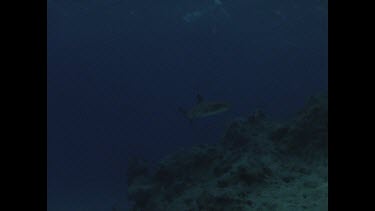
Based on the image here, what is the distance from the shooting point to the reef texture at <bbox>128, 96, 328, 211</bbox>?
7.32 metres

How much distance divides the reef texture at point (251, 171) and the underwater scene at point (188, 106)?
39mm

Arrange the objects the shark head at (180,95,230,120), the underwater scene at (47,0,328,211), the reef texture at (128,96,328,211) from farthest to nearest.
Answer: the shark head at (180,95,230,120) → the underwater scene at (47,0,328,211) → the reef texture at (128,96,328,211)

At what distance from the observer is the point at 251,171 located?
8.39m

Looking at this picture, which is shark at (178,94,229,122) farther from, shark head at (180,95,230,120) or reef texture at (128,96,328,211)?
reef texture at (128,96,328,211)

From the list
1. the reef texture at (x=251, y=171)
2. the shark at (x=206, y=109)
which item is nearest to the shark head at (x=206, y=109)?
the shark at (x=206, y=109)

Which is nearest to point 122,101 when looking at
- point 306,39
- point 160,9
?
point 160,9

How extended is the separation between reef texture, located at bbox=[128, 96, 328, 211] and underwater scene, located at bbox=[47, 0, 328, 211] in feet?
0.13

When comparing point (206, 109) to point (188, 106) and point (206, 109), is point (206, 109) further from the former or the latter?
point (188, 106)

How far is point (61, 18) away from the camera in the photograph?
3350 centimetres

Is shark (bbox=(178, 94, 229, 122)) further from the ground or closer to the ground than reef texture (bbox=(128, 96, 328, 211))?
further from the ground

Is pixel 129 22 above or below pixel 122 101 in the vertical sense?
above

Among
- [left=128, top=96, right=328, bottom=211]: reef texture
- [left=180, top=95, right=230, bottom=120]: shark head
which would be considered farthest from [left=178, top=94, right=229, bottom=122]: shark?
[left=128, top=96, right=328, bottom=211]: reef texture

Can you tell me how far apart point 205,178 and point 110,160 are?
134 ft
